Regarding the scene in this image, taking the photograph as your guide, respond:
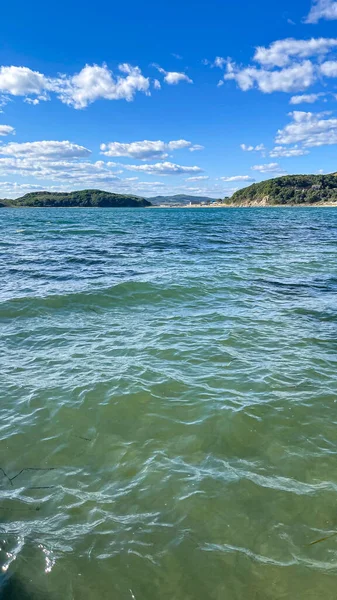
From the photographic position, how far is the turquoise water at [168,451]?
363 cm

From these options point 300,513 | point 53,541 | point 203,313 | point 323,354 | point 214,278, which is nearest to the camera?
point 53,541

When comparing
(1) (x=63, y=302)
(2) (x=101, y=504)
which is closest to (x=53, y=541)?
(2) (x=101, y=504)

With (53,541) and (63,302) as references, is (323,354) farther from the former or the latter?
(63,302)

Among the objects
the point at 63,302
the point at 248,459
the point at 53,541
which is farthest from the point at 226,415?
the point at 63,302

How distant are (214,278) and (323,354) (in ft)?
28.7

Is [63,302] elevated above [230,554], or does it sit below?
Result: above

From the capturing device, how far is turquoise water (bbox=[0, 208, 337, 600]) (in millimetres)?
3633

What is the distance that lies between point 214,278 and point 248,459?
12.2m

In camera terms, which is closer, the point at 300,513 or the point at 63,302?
the point at 300,513

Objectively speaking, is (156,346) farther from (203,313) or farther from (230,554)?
(230,554)

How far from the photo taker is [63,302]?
13109 millimetres

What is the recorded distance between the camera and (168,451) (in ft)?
17.7

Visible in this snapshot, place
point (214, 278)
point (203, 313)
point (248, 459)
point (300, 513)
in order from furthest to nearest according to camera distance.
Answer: point (214, 278) < point (203, 313) < point (248, 459) < point (300, 513)

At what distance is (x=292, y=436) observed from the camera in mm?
5672
